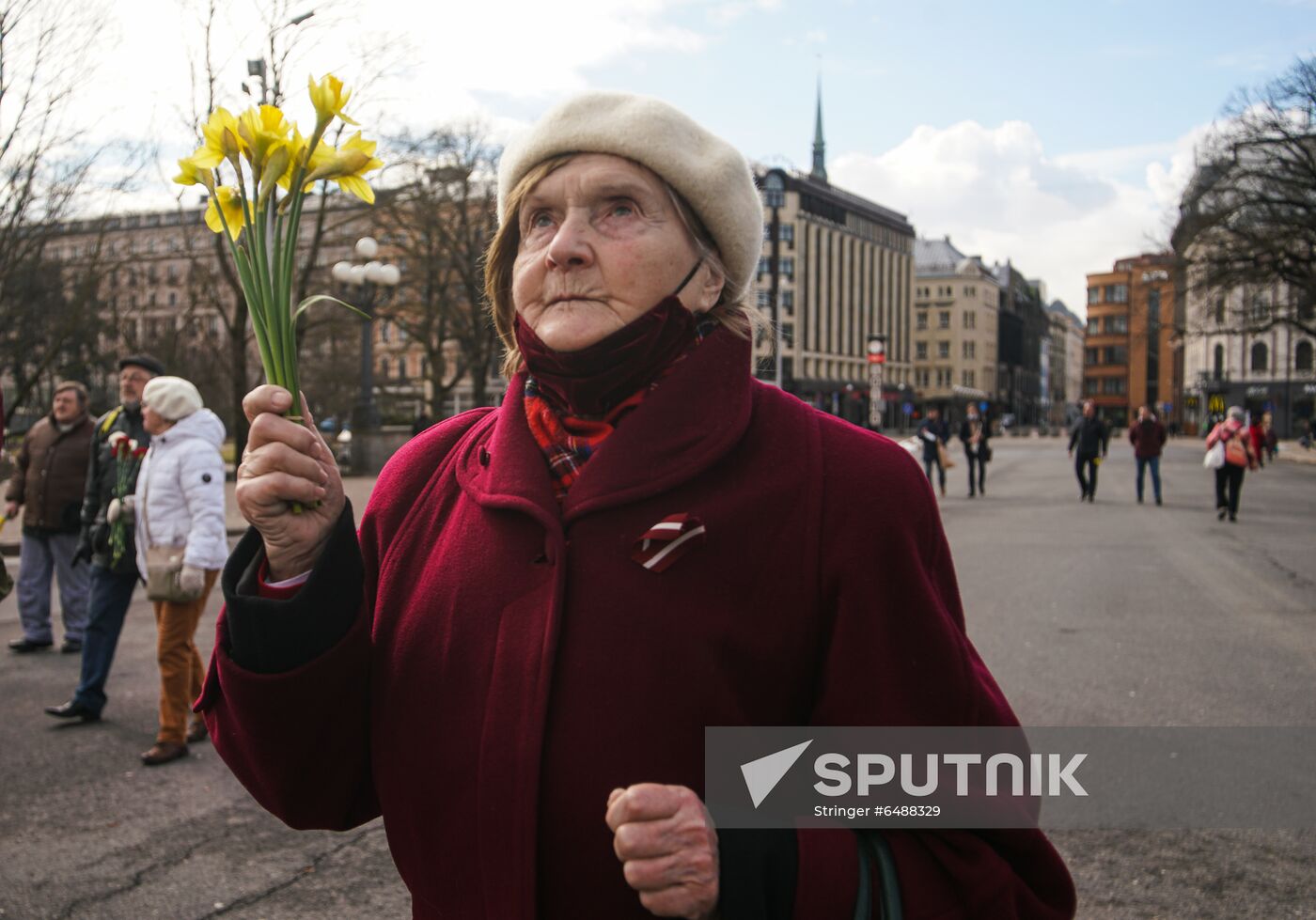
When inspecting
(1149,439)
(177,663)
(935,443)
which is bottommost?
(177,663)

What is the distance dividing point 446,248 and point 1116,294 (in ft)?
396

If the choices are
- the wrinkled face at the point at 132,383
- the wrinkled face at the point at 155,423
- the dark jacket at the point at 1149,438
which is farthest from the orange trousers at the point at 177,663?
the dark jacket at the point at 1149,438

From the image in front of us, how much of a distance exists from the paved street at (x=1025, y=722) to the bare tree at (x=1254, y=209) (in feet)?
81.9

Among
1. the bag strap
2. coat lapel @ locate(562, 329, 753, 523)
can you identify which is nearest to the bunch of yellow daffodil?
coat lapel @ locate(562, 329, 753, 523)

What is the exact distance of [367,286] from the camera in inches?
782

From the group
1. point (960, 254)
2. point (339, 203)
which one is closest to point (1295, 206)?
point (339, 203)

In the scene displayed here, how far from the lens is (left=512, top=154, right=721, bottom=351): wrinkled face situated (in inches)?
64.0

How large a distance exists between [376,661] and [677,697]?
0.49 metres

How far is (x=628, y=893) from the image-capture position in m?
1.49

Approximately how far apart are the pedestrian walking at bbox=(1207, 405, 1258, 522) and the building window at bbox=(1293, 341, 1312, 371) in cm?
6400

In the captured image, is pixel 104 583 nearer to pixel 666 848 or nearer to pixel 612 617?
pixel 612 617

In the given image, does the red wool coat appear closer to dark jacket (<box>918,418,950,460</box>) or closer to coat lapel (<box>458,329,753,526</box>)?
coat lapel (<box>458,329,753,526</box>)

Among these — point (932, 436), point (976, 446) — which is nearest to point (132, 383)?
point (932, 436)

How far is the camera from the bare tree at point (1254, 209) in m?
32.4
